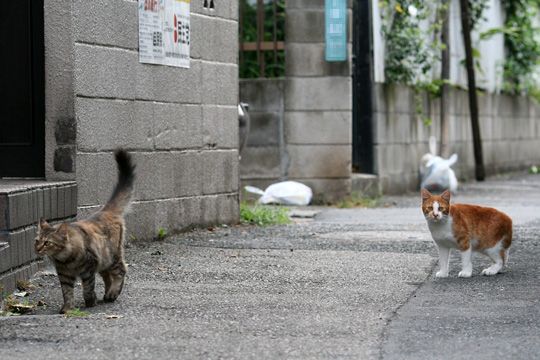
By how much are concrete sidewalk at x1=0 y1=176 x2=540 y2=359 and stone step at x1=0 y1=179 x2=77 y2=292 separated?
0.67 ft

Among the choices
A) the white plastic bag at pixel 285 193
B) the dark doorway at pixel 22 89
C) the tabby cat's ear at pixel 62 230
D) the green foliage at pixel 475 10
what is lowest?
the white plastic bag at pixel 285 193

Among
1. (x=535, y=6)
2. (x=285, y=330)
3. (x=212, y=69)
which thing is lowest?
(x=285, y=330)

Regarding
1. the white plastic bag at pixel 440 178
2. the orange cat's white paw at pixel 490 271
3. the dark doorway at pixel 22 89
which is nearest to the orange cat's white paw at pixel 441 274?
the orange cat's white paw at pixel 490 271

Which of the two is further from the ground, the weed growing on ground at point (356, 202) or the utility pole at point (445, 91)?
the utility pole at point (445, 91)

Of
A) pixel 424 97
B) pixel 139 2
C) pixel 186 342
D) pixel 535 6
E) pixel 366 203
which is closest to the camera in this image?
pixel 186 342

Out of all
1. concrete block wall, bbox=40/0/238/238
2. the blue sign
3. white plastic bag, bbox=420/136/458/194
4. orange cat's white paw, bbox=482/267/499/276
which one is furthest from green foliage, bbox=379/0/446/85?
orange cat's white paw, bbox=482/267/499/276

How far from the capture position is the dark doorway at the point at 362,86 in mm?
16656

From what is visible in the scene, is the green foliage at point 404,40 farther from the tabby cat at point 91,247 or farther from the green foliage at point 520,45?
the tabby cat at point 91,247

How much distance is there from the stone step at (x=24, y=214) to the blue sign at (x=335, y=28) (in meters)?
7.06

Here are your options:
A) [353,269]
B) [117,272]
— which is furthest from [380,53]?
[117,272]

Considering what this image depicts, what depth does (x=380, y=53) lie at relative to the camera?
57.2 ft

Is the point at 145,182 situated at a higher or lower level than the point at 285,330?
higher

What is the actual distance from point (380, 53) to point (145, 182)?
776 centimetres

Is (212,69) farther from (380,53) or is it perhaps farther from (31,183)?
(380,53)
